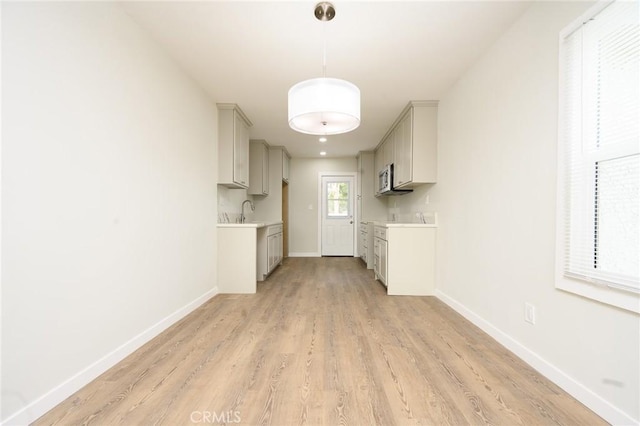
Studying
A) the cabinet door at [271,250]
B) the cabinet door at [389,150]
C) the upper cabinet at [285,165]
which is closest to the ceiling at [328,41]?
the cabinet door at [389,150]

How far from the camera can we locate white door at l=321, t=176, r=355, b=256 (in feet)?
22.9

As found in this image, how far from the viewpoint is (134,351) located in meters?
2.06

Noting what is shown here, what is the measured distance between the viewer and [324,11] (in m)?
1.95

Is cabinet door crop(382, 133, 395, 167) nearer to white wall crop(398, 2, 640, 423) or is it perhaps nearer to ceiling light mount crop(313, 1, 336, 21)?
white wall crop(398, 2, 640, 423)

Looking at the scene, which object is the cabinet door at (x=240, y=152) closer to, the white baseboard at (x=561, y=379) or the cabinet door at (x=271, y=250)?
the cabinet door at (x=271, y=250)

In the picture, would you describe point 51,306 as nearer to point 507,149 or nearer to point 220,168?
point 220,168

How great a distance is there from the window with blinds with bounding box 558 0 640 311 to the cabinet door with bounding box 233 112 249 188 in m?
3.31

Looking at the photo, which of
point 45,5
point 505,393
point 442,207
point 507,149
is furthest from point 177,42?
point 505,393

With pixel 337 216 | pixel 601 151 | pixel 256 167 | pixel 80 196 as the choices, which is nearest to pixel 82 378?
pixel 80 196

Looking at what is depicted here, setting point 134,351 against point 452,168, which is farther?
point 452,168

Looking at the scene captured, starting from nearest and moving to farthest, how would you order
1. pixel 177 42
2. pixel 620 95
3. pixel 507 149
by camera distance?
pixel 620 95, pixel 507 149, pixel 177 42

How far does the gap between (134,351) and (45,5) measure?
2176mm

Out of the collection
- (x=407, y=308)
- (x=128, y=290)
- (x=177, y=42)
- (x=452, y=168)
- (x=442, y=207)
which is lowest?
(x=407, y=308)

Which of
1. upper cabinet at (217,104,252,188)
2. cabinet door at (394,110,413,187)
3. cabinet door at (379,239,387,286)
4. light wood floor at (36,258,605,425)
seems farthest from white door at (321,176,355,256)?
light wood floor at (36,258,605,425)
